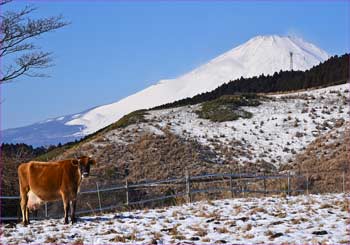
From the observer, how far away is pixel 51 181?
14.4 m

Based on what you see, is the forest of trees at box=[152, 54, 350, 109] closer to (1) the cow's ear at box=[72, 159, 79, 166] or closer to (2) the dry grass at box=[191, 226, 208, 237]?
(1) the cow's ear at box=[72, 159, 79, 166]

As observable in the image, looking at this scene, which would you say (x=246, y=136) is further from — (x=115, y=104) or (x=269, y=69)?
(x=115, y=104)

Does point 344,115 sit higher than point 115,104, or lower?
lower

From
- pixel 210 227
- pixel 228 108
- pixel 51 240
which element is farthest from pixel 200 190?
pixel 228 108

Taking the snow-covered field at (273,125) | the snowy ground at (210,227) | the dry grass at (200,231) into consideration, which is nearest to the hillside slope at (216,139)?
the snow-covered field at (273,125)

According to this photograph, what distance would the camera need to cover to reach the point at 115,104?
181875 millimetres

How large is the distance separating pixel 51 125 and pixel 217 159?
482 ft

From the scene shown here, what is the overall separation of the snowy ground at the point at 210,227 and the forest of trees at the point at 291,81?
139ft

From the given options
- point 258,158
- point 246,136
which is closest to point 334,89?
point 246,136

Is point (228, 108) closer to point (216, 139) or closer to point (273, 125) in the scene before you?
point (273, 125)

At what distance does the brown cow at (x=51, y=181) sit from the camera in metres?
14.4

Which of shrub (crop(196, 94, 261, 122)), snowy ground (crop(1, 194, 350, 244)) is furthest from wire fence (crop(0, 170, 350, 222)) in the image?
shrub (crop(196, 94, 261, 122))

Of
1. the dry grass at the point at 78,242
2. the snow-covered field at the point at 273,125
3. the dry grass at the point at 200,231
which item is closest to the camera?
the dry grass at the point at 78,242

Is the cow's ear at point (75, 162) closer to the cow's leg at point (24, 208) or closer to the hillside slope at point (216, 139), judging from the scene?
the cow's leg at point (24, 208)
